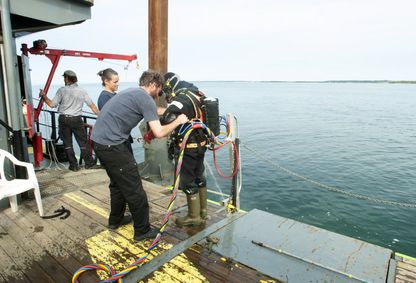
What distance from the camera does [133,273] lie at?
116 inches

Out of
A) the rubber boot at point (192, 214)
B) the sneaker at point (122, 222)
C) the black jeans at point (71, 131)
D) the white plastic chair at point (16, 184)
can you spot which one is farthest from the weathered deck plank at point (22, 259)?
the black jeans at point (71, 131)

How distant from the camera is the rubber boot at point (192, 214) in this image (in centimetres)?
394

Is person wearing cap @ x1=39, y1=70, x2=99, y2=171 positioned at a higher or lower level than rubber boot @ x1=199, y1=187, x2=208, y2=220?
higher

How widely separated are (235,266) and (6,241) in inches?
111

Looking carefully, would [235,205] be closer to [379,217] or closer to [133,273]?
[133,273]

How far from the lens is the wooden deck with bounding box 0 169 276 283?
2.90 m

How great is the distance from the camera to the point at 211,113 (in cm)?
383

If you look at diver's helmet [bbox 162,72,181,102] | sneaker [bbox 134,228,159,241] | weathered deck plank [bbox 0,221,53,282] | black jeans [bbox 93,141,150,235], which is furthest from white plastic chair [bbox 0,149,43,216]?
diver's helmet [bbox 162,72,181,102]

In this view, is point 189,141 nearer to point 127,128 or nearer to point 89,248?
point 127,128

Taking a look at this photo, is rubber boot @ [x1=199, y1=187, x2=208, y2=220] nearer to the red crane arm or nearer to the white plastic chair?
the white plastic chair

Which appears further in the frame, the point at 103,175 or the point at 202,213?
the point at 103,175

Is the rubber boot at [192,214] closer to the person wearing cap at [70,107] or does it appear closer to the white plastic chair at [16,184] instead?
the white plastic chair at [16,184]

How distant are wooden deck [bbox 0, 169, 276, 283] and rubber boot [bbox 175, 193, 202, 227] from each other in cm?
9

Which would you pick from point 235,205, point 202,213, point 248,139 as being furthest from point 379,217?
point 248,139
